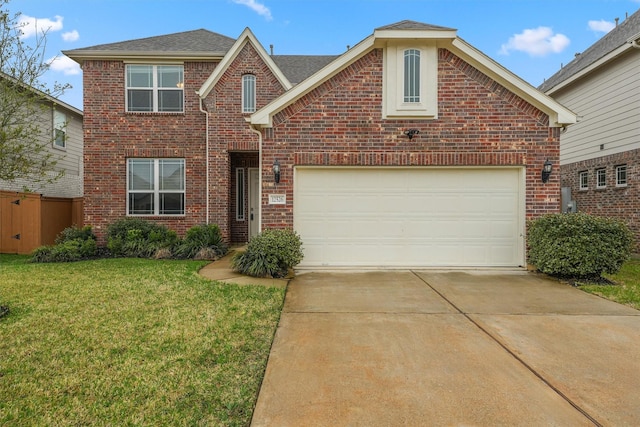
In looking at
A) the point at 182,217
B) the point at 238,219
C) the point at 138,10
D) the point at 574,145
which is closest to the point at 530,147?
the point at 574,145

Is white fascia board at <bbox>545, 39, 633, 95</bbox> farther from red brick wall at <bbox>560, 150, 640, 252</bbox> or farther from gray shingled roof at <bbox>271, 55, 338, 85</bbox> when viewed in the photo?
gray shingled roof at <bbox>271, 55, 338, 85</bbox>

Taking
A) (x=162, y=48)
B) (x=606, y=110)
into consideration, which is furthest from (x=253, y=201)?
(x=606, y=110)

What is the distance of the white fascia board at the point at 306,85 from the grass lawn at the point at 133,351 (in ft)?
11.8

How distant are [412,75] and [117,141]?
899 centimetres

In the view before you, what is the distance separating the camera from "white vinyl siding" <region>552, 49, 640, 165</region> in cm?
1043

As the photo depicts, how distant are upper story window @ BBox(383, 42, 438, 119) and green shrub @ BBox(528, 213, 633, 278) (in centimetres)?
338

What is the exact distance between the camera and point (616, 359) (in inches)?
138

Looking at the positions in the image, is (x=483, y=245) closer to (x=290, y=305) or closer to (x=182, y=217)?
(x=290, y=305)

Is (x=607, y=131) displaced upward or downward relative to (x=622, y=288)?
upward

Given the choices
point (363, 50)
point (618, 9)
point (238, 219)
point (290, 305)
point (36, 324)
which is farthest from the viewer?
point (618, 9)

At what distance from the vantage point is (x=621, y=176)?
11086 mm

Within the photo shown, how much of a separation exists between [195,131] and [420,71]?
6.99m

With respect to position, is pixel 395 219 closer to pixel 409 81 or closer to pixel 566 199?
pixel 409 81

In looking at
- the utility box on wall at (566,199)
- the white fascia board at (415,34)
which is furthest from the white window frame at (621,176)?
the white fascia board at (415,34)
